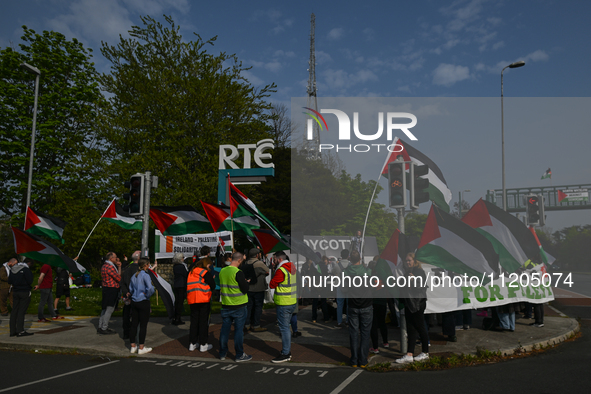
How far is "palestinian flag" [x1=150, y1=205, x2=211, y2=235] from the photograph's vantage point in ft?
38.9

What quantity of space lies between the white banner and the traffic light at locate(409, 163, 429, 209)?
1.39 metres

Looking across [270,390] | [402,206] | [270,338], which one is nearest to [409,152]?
[402,206]

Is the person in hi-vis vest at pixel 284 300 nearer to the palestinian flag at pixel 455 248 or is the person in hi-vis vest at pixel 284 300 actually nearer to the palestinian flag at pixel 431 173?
the palestinian flag at pixel 455 248

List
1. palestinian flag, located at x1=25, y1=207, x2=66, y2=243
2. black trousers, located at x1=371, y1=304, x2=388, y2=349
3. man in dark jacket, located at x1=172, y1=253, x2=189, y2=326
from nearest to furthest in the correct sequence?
black trousers, located at x1=371, y1=304, x2=388, y2=349
man in dark jacket, located at x1=172, y1=253, x2=189, y2=326
palestinian flag, located at x1=25, y1=207, x2=66, y2=243

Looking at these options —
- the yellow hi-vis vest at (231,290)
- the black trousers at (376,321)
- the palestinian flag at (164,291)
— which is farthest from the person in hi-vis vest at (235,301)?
the black trousers at (376,321)

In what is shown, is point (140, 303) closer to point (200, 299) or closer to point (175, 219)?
point (200, 299)

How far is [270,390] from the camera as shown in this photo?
237 inches

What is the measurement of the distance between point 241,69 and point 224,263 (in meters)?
20.9

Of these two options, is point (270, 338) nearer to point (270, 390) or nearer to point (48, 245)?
point (270, 390)

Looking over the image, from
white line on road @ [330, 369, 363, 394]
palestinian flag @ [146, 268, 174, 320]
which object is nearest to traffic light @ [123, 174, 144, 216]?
palestinian flag @ [146, 268, 174, 320]

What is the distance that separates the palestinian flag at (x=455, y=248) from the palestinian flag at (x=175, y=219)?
638 centimetres

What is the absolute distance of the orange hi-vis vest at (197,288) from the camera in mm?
8336

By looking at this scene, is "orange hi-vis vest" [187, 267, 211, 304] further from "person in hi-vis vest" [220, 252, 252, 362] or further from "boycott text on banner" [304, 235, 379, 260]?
"boycott text on banner" [304, 235, 379, 260]

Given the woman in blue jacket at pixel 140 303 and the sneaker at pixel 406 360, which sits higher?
the woman in blue jacket at pixel 140 303
